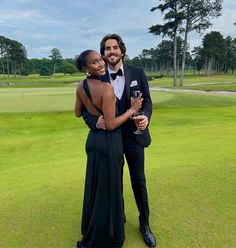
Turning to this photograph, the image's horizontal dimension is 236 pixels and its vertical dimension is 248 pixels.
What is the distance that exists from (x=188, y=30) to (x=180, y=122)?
1202 inches

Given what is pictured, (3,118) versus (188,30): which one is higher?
(188,30)

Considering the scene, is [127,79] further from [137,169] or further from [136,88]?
[137,169]

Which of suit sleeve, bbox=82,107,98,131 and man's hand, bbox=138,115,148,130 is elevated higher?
suit sleeve, bbox=82,107,98,131

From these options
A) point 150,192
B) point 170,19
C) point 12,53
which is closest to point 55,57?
point 12,53

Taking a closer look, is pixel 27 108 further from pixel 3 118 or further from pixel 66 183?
pixel 66 183

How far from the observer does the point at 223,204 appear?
3.65 m

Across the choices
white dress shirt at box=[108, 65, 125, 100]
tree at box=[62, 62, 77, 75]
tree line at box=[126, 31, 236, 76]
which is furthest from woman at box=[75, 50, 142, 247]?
tree at box=[62, 62, 77, 75]

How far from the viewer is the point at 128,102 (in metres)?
2.97

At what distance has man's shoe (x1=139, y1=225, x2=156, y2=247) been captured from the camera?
9.76 ft

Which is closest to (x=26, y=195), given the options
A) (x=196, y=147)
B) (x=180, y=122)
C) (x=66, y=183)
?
(x=66, y=183)

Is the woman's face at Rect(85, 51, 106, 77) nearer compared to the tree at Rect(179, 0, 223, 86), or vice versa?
the woman's face at Rect(85, 51, 106, 77)

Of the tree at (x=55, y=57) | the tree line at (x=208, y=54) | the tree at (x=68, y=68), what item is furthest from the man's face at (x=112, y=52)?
the tree at (x=55, y=57)

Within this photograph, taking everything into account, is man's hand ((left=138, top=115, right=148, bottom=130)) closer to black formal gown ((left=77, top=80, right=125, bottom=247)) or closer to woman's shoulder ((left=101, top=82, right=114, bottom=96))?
black formal gown ((left=77, top=80, right=125, bottom=247))

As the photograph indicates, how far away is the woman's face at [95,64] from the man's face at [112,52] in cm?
29
